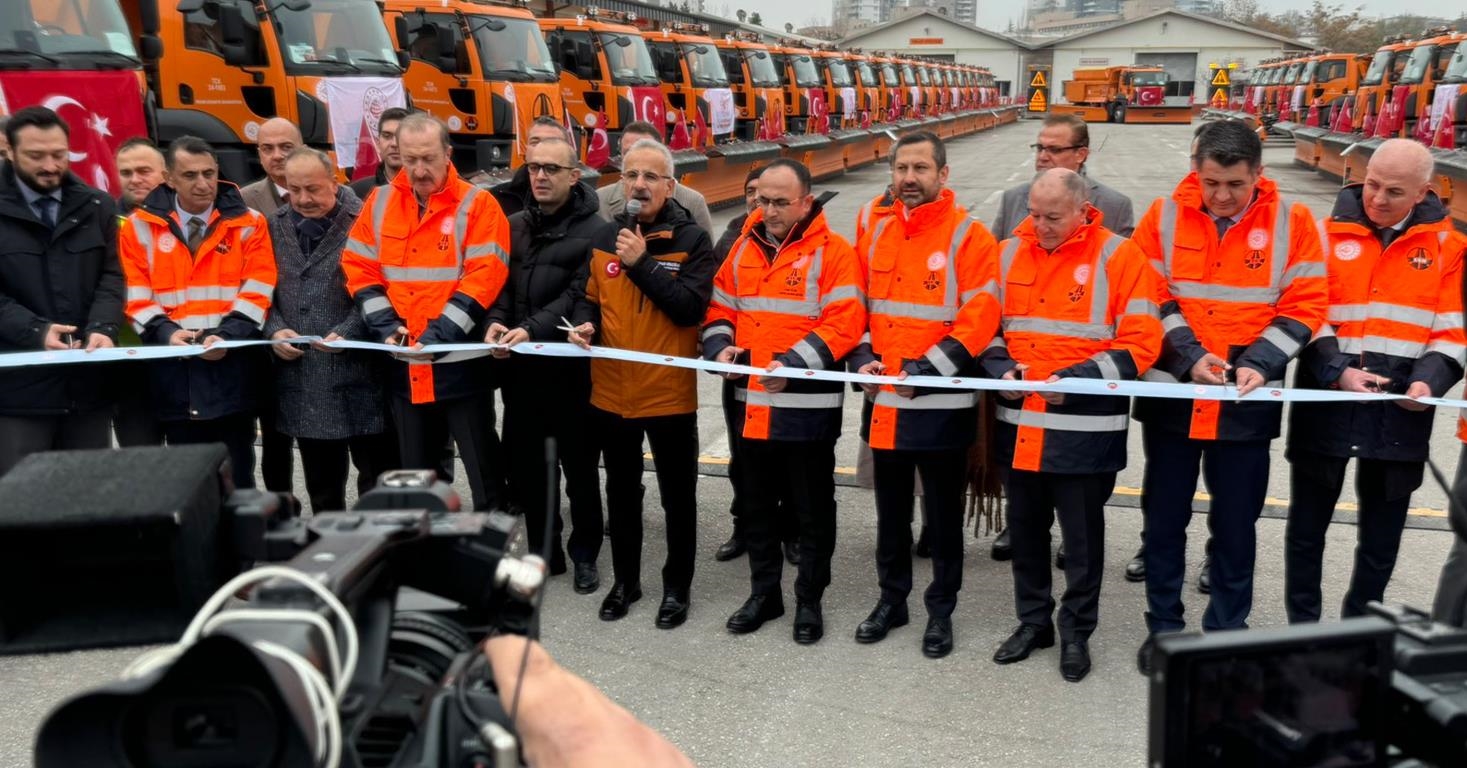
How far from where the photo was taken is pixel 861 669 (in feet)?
14.4

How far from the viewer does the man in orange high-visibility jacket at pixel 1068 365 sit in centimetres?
404

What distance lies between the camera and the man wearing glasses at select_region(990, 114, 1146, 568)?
5086 mm

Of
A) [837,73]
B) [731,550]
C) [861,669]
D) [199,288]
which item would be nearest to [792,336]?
[861,669]

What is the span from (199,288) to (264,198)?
1118 mm

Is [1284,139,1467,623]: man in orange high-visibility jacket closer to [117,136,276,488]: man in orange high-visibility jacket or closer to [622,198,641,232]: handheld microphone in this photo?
[622,198,641,232]: handheld microphone

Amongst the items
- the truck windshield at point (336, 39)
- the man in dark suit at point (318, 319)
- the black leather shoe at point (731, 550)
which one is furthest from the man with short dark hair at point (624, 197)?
the truck windshield at point (336, 39)

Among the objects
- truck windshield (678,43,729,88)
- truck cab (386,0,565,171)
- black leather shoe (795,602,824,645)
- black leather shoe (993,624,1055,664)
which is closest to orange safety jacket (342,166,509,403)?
black leather shoe (795,602,824,645)

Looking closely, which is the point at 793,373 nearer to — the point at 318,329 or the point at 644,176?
the point at 644,176

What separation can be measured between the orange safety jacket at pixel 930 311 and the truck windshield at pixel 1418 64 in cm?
1882

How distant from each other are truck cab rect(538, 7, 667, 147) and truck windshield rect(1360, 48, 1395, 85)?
14.2 metres

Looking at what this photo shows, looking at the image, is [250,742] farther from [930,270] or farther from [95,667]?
[95,667]

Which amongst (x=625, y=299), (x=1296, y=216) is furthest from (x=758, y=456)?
(x=1296, y=216)

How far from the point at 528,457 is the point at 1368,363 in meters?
3.23

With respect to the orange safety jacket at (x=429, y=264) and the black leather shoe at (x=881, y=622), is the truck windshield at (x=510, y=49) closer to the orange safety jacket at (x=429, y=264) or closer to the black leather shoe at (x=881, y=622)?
the orange safety jacket at (x=429, y=264)
